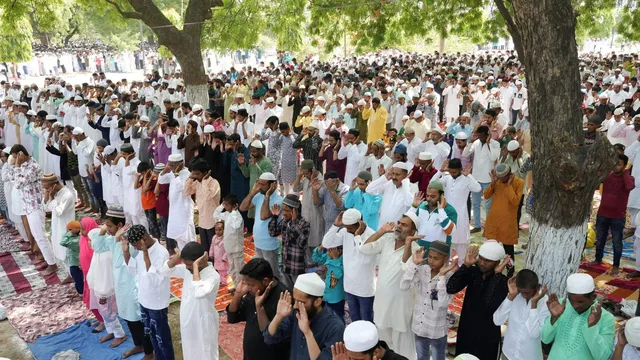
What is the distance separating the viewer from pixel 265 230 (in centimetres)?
538

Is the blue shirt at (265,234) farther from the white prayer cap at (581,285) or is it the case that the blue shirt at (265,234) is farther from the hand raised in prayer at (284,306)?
the white prayer cap at (581,285)

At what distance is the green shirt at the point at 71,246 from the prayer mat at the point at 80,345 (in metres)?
0.65

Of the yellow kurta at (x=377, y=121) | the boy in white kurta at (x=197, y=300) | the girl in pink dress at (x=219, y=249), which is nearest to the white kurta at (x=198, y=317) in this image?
the boy in white kurta at (x=197, y=300)

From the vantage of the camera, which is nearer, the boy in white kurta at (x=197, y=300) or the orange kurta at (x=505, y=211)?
the boy in white kurta at (x=197, y=300)

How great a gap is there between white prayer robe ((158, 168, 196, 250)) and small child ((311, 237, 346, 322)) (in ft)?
6.80

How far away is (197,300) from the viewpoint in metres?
3.98

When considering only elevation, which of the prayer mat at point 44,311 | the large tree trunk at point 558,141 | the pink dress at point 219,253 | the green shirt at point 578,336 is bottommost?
the prayer mat at point 44,311

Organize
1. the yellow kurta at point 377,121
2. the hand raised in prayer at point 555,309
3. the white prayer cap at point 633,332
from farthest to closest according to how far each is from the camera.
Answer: the yellow kurta at point 377,121, the hand raised in prayer at point 555,309, the white prayer cap at point 633,332

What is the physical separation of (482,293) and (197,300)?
2001 mm

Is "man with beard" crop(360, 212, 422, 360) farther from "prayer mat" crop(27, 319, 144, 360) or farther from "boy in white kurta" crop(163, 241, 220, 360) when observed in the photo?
"prayer mat" crop(27, 319, 144, 360)

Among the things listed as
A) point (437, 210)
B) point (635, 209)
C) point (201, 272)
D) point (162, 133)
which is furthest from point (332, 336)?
point (162, 133)

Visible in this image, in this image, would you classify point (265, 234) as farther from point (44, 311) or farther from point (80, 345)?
point (44, 311)

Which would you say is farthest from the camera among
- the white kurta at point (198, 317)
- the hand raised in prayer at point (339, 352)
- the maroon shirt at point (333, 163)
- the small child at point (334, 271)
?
the maroon shirt at point (333, 163)

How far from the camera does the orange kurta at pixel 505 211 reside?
560 cm
